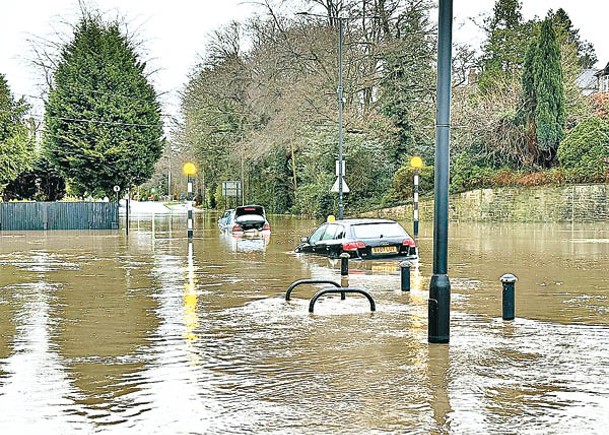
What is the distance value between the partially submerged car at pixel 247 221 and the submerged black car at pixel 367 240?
18.2m

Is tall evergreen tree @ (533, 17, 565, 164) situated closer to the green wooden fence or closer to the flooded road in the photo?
the green wooden fence

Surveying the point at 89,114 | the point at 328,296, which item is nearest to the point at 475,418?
the point at 328,296

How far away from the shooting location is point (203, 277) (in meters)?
20.2

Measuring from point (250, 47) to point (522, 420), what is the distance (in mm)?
55058

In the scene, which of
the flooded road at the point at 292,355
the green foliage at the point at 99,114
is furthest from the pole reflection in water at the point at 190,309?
the green foliage at the point at 99,114

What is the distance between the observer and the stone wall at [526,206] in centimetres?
4825

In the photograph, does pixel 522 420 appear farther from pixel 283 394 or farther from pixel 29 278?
pixel 29 278

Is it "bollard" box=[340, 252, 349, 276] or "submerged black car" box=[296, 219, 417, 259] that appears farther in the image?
"submerged black car" box=[296, 219, 417, 259]

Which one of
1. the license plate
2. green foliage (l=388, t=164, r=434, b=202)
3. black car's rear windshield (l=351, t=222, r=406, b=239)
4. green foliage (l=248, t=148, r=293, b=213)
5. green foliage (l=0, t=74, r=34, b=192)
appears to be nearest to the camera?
the license plate

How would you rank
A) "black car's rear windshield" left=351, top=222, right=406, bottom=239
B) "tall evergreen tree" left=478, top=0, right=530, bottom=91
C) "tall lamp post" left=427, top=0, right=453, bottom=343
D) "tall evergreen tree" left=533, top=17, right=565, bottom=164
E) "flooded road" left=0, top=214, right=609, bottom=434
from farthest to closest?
"tall evergreen tree" left=478, top=0, right=530, bottom=91
"tall evergreen tree" left=533, top=17, right=565, bottom=164
"black car's rear windshield" left=351, top=222, right=406, bottom=239
"tall lamp post" left=427, top=0, right=453, bottom=343
"flooded road" left=0, top=214, right=609, bottom=434

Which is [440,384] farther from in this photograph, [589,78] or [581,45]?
[581,45]

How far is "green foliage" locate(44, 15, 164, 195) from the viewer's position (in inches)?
1901

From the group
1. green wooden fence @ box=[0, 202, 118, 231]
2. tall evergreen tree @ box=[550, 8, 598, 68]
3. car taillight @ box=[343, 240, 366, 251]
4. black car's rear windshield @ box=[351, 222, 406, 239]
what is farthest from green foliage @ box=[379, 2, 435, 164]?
tall evergreen tree @ box=[550, 8, 598, 68]

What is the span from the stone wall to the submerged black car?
2785cm
